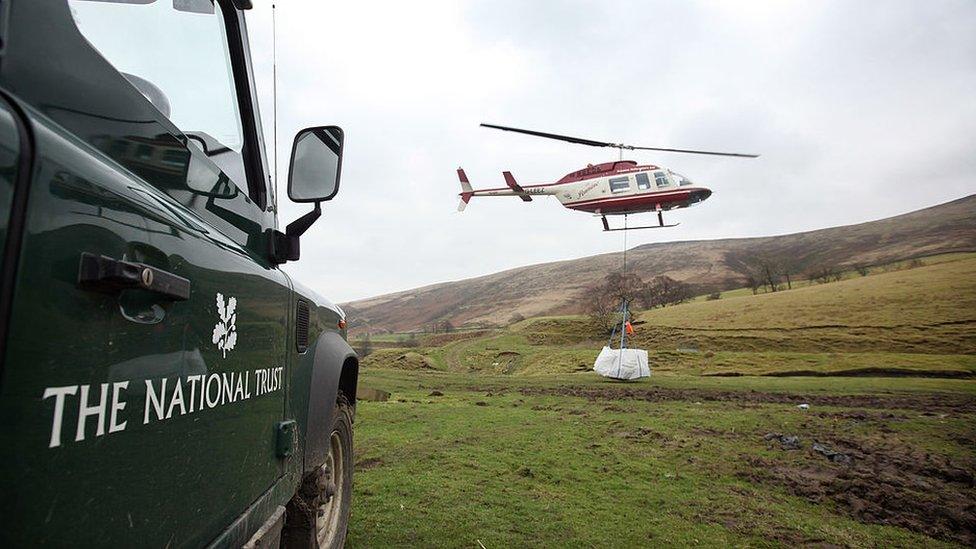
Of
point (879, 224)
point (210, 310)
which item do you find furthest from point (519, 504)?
point (879, 224)

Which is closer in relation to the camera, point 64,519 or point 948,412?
point 64,519

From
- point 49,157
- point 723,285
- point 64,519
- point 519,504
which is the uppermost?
point 723,285

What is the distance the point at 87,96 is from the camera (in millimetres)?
→ 1195

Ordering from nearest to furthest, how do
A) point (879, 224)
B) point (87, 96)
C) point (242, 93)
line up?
point (87, 96)
point (242, 93)
point (879, 224)

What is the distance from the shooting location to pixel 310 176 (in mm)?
2320

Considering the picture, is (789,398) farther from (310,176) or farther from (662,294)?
(662,294)

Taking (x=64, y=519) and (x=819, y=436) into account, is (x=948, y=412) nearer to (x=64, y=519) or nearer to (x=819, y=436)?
(x=819, y=436)

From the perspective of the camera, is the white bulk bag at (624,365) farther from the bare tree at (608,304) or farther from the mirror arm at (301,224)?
the bare tree at (608,304)

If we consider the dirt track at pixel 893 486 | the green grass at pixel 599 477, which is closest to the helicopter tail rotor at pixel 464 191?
the green grass at pixel 599 477

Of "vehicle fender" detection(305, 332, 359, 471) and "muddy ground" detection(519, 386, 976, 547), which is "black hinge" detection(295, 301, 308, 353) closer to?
"vehicle fender" detection(305, 332, 359, 471)

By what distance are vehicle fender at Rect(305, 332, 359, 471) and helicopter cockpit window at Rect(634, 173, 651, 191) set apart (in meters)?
19.8

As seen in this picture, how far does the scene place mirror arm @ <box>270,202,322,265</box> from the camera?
7.60 ft

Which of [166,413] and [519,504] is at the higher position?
[166,413]

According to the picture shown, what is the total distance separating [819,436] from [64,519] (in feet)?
34.2
